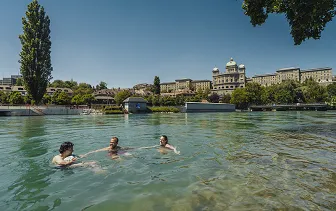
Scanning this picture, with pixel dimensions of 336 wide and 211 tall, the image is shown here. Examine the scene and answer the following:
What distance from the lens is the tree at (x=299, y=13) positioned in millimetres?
11852

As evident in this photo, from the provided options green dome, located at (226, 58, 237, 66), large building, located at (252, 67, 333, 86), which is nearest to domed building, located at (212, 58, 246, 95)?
green dome, located at (226, 58, 237, 66)

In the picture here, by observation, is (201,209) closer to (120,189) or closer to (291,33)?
(120,189)

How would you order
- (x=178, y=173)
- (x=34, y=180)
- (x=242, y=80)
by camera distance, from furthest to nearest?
(x=242, y=80)
(x=178, y=173)
(x=34, y=180)

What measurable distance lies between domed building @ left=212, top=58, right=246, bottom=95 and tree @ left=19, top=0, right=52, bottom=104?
136m

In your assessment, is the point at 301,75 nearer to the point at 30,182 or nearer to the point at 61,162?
the point at 61,162

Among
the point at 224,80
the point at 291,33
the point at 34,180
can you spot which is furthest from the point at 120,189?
the point at 224,80

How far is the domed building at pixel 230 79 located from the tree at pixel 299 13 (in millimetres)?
152827

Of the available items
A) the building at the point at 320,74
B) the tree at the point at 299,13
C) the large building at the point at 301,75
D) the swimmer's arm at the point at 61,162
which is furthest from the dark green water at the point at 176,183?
the building at the point at 320,74

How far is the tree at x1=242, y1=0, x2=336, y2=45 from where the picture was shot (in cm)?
1185

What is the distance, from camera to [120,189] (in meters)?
5.07

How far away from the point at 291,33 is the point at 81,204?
1606cm

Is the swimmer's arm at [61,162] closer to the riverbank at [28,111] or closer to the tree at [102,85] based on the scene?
the riverbank at [28,111]

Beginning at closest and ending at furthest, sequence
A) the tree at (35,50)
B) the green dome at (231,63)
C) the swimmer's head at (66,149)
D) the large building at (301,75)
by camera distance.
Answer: the swimmer's head at (66,149)
the tree at (35,50)
the large building at (301,75)
the green dome at (231,63)

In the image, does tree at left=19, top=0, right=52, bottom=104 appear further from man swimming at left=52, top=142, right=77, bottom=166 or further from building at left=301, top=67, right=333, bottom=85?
building at left=301, top=67, right=333, bottom=85
